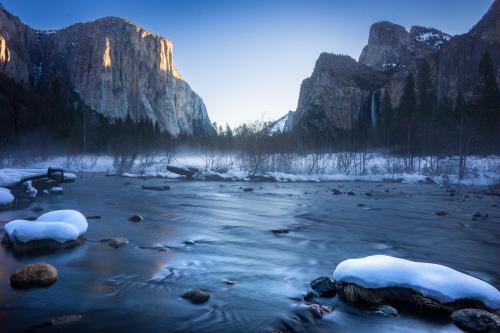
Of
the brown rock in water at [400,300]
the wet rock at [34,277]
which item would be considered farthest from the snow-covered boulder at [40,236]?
the brown rock in water at [400,300]

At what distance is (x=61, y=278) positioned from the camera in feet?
20.5

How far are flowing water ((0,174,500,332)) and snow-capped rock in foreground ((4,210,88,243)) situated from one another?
16.7 inches

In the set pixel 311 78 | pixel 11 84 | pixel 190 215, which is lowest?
pixel 190 215

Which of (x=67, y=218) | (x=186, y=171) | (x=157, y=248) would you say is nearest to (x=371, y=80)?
(x=186, y=171)

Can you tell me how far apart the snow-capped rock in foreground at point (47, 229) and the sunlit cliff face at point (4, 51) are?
472 feet

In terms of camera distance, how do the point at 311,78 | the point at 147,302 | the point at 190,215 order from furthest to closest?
the point at 311,78, the point at 190,215, the point at 147,302

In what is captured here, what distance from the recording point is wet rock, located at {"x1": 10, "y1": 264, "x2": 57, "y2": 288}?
225 inches

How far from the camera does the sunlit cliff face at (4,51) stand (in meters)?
121

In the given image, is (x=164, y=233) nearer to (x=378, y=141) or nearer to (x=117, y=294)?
(x=117, y=294)

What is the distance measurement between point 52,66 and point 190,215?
159 metres

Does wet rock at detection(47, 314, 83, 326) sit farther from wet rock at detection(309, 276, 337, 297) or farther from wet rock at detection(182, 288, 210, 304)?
wet rock at detection(309, 276, 337, 297)

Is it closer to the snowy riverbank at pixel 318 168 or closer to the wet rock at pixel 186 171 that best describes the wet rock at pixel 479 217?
the snowy riverbank at pixel 318 168

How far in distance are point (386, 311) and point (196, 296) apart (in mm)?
2841

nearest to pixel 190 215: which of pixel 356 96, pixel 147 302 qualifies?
pixel 147 302
